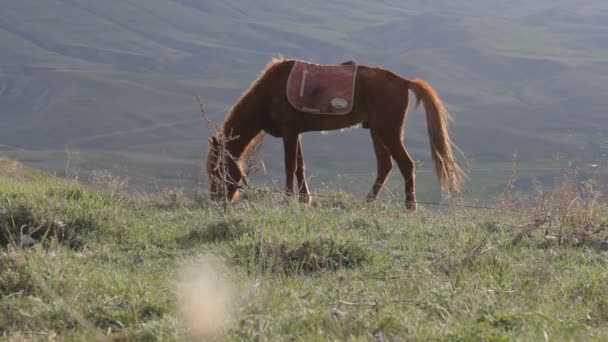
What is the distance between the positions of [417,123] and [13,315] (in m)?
74.6

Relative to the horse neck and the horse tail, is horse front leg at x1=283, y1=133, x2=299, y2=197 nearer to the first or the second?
the horse neck

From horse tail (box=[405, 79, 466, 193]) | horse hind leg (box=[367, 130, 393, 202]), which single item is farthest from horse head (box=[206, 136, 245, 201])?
horse tail (box=[405, 79, 466, 193])

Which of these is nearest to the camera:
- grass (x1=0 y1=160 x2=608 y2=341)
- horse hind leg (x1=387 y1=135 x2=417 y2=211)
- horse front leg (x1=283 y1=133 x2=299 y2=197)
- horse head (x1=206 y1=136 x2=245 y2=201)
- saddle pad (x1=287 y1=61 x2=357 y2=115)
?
grass (x1=0 y1=160 x2=608 y2=341)

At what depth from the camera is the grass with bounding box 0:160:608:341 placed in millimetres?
3387

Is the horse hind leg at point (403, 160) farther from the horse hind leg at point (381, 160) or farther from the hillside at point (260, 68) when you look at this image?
the hillside at point (260, 68)

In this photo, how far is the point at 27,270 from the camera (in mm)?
4105

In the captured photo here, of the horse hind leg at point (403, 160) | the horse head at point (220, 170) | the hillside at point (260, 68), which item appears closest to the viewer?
the horse head at point (220, 170)

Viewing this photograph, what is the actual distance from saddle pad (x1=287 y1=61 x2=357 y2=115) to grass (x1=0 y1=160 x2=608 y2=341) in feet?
5.58

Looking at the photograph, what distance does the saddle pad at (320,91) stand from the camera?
29.3 feet

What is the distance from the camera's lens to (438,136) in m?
9.18

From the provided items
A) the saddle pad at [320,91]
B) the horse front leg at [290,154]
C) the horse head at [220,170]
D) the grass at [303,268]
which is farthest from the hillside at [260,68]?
the grass at [303,268]

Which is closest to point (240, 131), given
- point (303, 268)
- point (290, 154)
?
point (290, 154)

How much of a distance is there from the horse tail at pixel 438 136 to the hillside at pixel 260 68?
57.6ft

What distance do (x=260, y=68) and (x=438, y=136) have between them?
126 meters
